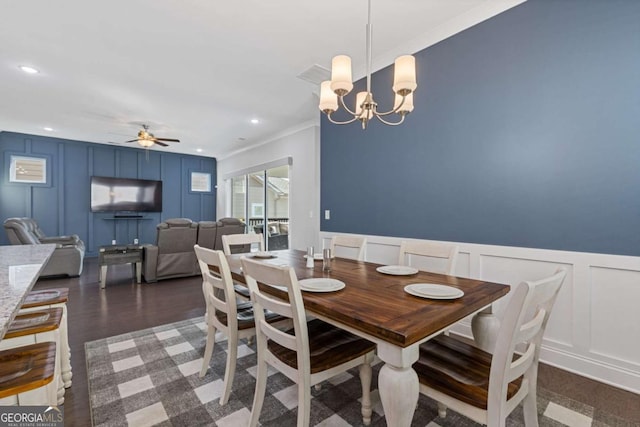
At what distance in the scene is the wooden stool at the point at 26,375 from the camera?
869 mm

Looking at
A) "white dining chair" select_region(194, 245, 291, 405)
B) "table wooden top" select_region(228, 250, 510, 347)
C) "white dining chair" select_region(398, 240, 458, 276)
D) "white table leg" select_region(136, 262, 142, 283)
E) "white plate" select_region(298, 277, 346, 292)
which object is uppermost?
"white dining chair" select_region(398, 240, 458, 276)

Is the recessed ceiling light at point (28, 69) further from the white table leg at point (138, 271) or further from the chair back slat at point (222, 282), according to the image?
the chair back slat at point (222, 282)

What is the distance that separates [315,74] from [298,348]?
125 inches

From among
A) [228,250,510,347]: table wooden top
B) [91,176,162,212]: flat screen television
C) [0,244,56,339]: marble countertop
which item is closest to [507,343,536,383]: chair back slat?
[228,250,510,347]: table wooden top

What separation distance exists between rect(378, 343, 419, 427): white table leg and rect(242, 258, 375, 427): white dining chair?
0.33 metres

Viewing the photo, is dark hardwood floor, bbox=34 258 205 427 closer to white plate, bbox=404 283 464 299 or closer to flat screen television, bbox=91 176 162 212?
white plate, bbox=404 283 464 299

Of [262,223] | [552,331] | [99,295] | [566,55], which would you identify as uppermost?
[566,55]

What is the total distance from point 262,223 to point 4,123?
530 centimetres

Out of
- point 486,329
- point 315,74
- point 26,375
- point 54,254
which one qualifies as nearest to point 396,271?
point 486,329

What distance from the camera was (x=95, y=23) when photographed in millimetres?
2508

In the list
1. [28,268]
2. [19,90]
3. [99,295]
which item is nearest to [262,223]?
[99,295]

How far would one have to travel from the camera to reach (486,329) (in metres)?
1.47

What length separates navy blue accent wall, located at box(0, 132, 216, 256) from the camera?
614 centimetres

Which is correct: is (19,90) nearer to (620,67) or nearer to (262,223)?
(262,223)
